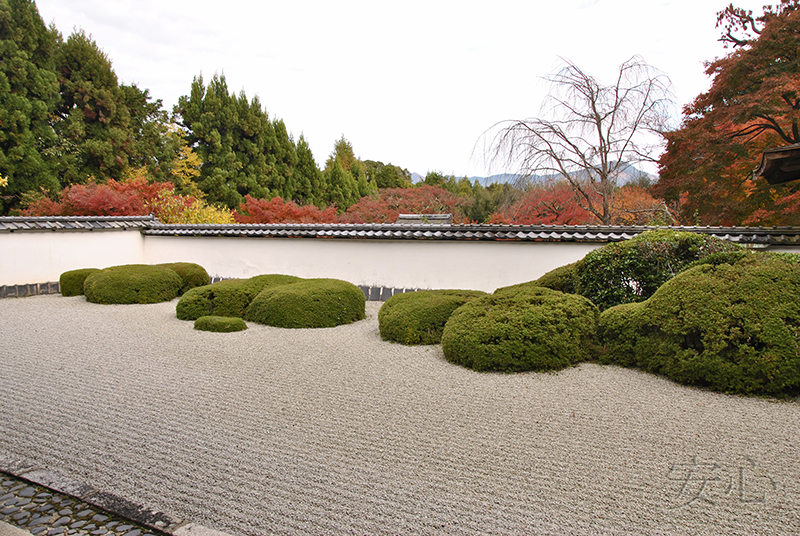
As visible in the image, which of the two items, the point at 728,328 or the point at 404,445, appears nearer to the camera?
the point at 404,445

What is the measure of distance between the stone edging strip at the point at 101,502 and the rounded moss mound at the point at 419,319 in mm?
3718

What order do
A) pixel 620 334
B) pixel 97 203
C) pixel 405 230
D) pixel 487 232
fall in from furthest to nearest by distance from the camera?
1. pixel 97 203
2. pixel 405 230
3. pixel 487 232
4. pixel 620 334

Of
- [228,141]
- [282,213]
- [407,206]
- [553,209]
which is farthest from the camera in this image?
[228,141]

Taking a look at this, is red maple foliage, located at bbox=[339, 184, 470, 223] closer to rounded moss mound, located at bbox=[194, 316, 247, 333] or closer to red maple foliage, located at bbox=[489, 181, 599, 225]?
red maple foliage, located at bbox=[489, 181, 599, 225]

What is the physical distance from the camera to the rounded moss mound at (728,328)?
12.0 feet

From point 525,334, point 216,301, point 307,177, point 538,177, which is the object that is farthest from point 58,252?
point 307,177

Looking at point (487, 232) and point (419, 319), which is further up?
point (487, 232)

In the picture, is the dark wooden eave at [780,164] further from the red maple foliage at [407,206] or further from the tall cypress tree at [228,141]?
the tall cypress tree at [228,141]

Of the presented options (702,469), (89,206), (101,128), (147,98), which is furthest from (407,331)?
(147,98)

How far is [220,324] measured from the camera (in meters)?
6.60

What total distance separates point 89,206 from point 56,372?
10485 millimetres

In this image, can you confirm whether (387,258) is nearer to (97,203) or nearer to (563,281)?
(563,281)

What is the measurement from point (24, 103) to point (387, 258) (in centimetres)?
1566

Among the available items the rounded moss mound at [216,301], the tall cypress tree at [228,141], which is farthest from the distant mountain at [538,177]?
the tall cypress tree at [228,141]
